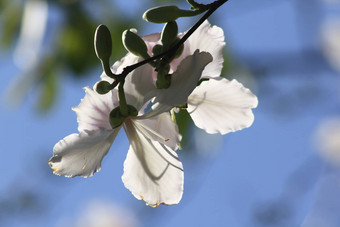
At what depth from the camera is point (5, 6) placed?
1.36 m

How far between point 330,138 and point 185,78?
3.28m

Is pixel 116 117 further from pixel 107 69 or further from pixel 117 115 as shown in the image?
pixel 107 69

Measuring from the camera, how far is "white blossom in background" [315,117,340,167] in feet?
11.4

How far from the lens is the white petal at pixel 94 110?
27.2 inches

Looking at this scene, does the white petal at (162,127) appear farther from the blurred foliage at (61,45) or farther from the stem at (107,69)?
the blurred foliage at (61,45)

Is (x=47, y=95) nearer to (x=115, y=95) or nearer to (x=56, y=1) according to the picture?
(x=56, y=1)

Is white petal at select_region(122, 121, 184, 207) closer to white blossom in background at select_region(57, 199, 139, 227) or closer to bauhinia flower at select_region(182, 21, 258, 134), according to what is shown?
bauhinia flower at select_region(182, 21, 258, 134)

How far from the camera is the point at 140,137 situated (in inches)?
29.3

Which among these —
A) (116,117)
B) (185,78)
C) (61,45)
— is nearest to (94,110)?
(116,117)

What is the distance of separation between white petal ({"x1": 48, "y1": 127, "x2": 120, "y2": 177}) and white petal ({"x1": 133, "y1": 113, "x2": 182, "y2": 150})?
4cm

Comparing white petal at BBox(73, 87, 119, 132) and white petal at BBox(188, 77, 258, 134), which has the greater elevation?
white petal at BBox(73, 87, 119, 132)

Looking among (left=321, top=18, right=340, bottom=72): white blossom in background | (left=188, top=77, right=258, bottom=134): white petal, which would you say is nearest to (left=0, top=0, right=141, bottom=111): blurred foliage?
(left=188, top=77, right=258, bottom=134): white petal

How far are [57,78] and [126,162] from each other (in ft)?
2.12

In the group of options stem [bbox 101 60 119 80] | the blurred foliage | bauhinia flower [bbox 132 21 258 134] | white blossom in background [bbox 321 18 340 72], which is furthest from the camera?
white blossom in background [bbox 321 18 340 72]
